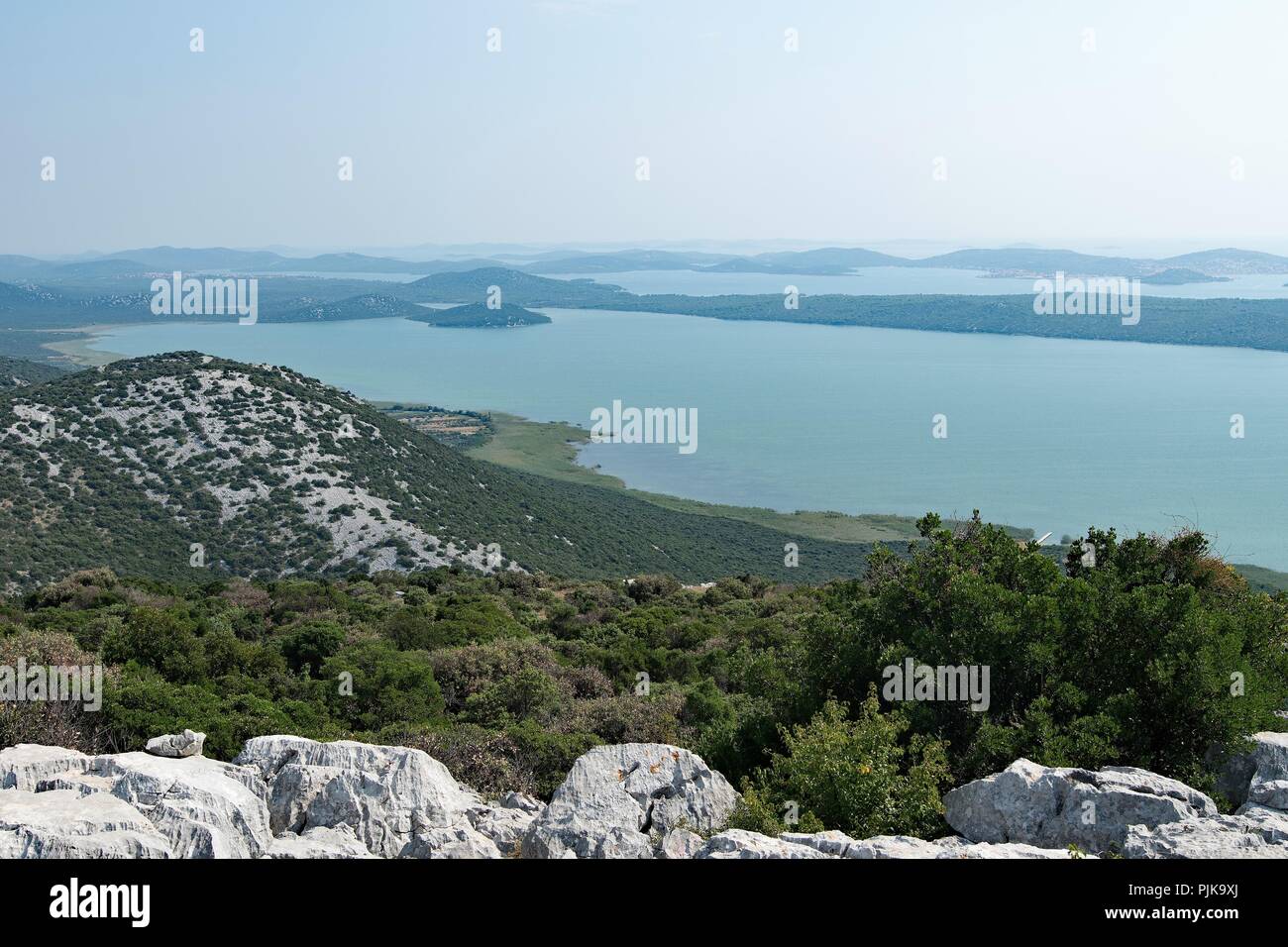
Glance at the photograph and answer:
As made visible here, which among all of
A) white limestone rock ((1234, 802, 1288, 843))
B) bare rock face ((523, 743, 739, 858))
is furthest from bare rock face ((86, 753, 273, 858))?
white limestone rock ((1234, 802, 1288, 843))

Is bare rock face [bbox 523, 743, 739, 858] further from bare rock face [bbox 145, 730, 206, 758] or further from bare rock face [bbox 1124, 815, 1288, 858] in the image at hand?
bare rock face [bbox 145, 730, 206, 758]

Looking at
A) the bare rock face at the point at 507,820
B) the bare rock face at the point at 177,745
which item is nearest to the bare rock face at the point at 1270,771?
the bare rock face at the point at 507,820

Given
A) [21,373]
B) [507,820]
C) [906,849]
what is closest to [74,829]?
[507,820]

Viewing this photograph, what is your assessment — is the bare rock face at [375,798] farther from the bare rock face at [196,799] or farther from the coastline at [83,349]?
the coastline at [83,349]

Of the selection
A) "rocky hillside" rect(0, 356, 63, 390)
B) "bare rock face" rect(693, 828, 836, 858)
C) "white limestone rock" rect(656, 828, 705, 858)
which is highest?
"rocky hillside" rect(0, 356, 63, 390)
